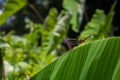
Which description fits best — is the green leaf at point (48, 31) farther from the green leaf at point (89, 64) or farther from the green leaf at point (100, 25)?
the green leaf at point (89, 64)

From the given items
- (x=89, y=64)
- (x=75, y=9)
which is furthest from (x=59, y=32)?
(x=89, y=64)

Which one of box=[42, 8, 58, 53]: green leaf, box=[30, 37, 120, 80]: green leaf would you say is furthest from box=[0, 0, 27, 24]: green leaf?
box=[30, 37, 120, 80]: green leaf

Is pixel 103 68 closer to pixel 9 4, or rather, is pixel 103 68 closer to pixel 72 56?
pixel 72 56

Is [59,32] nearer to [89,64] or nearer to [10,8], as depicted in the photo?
[10,8]

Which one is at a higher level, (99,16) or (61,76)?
(61,76)

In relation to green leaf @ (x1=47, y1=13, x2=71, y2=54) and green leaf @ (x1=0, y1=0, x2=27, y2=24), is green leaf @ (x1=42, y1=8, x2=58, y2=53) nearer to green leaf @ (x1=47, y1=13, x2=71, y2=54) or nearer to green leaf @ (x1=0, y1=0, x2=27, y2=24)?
green leaf @ (x1=47, y1=13, x2=71, y2=54)

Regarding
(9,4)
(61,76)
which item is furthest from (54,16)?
(61,76)

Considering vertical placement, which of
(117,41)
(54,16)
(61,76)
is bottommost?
(54,16)

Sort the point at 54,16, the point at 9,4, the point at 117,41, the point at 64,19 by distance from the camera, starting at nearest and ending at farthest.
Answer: the point at 117,41 < the point at 64,19 < the point at 9,4 < the point at 54,16

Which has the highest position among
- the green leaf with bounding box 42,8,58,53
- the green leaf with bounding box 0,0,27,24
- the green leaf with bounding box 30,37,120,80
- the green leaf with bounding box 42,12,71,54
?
the green leaf with bounding box 30,37,120,80
